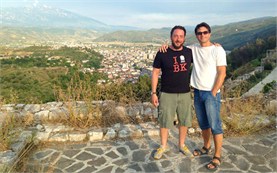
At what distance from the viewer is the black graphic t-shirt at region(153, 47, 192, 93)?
3510 mm

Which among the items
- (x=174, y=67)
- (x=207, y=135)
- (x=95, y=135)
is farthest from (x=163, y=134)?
(x=95, y=135)

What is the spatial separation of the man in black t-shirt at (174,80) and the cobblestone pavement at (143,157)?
1.95ft

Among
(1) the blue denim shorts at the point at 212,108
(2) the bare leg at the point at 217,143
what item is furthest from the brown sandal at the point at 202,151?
(1) the blue denim shorts at the point at 212,108

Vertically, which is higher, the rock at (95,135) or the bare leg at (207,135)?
the bare leg at (207,135)

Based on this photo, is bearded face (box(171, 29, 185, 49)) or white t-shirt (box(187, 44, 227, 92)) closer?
white t-shirt (box(187, 44, 227, 92))

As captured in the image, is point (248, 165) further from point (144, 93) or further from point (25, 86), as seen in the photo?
point (25, 86)

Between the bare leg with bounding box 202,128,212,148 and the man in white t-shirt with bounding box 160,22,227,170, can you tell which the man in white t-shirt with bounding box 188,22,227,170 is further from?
the bare leg with bounding box 202,128,212,148

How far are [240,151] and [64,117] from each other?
3.57 meters

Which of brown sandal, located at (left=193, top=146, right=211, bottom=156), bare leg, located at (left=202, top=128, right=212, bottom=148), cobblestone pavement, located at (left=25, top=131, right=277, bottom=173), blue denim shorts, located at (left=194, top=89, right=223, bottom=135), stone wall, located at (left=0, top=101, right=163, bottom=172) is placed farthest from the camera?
stone wall, located at (left=0, top=101, right=163, bottom=172)

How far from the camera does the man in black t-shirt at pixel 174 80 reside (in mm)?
3510

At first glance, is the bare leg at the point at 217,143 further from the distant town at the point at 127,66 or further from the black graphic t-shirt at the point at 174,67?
the distant town at the point at 127,66

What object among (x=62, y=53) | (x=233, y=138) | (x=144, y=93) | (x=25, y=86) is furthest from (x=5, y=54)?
(x=233, y=138)

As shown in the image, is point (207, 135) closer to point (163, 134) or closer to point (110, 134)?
point (163, 134)

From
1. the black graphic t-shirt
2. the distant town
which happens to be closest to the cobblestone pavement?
the black graphic t-shirt
